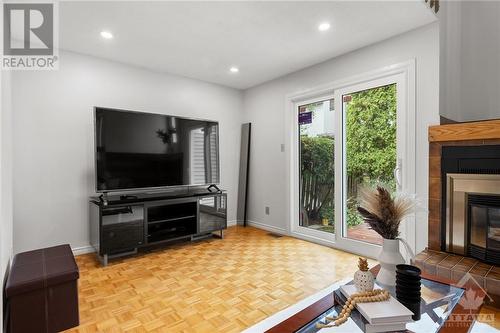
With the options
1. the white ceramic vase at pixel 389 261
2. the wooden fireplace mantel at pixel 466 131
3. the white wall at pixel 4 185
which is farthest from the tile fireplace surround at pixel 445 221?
the white wall at pixel 4 185

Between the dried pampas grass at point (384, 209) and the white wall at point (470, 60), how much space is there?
1.70m

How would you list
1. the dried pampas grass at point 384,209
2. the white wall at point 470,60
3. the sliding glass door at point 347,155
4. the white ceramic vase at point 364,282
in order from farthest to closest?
the sliding glass door at point 347,155 < the white wall at point 470,60 < the dried pampas grass at point 384,209 < the white ceramic vase at point 364,282

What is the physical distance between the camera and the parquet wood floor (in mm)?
1734

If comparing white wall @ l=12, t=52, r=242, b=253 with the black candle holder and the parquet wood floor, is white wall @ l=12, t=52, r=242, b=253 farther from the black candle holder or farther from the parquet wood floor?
the black candle holder

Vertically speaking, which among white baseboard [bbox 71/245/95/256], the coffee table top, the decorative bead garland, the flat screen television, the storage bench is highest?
the flat screen television

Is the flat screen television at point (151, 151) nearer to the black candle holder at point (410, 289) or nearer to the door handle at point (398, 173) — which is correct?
the door handle at point (398, 173)

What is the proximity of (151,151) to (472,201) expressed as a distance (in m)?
3.19

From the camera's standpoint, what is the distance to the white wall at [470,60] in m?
2.36

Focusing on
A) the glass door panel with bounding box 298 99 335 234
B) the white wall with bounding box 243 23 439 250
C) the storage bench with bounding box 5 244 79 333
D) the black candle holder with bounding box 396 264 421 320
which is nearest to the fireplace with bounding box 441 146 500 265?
the white wall with bounding box 243 23 439 250

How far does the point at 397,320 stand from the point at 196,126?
3076mm

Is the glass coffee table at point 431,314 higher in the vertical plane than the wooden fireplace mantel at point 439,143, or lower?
lower

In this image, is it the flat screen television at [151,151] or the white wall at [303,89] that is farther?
the flat screen television at [151,151]

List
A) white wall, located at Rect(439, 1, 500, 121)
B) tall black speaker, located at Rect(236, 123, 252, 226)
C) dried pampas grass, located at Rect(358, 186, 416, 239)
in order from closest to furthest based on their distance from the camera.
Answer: dried pampas grass, located at Rect(358, 186, 416, 239), white wall, located at Rect(439, 1, 500, 121), tall black speaker, located at Rect(236, 123, 252, 226)

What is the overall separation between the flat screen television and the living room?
20 mm
